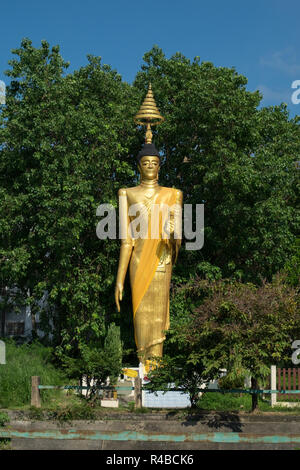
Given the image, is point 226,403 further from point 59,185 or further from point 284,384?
point 59,185

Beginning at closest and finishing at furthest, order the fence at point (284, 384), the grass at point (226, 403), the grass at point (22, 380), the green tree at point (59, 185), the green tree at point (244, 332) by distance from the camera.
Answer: the green tree at point (244, 332) < the grass at point (22, 380) < the grass at point (226, 403) < the fence at point (284, 384) < the green tree at point (59, 185)

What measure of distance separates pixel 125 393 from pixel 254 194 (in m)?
6.21

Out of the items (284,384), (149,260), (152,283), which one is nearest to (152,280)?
(152,283)

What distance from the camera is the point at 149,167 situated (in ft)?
50.5

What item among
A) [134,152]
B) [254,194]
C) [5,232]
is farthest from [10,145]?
[254,194]

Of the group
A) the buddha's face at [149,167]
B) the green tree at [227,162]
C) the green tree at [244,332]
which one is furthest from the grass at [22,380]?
the green tree at [227,162]

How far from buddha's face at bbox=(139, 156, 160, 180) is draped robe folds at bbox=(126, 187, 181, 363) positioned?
49cm

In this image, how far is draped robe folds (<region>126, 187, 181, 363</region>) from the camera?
1516cm

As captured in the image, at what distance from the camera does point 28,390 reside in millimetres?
11227

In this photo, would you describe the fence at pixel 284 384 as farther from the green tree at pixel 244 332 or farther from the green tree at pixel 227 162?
the green tree at pixel 227 162

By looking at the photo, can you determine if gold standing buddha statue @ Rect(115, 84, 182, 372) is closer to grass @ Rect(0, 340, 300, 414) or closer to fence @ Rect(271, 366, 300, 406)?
grass @ Rect(0, 340, 300, 414)

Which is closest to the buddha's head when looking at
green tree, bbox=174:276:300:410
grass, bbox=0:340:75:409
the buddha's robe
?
the buddha's robe

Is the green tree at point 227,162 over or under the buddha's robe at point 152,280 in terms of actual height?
over

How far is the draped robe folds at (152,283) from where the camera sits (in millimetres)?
15156
